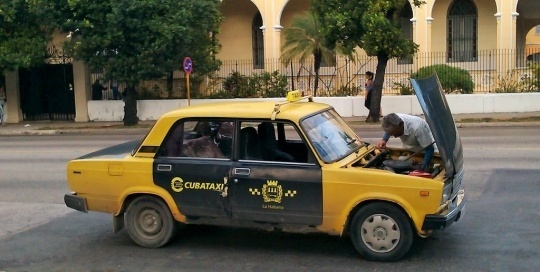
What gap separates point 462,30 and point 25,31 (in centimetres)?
1900

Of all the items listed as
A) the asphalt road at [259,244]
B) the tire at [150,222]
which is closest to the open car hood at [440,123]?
the asphalt road at [259,244]

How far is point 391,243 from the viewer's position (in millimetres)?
6945

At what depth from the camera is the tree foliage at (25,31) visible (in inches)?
958

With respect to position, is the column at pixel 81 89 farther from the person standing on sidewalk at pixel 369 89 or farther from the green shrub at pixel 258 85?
the person standing on sidewalk at pixel 369 89

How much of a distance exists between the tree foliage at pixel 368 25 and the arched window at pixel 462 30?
10.0m

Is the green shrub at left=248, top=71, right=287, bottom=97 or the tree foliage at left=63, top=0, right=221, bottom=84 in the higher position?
the tree foliage at left=63, top=0, right=221, bottom=84

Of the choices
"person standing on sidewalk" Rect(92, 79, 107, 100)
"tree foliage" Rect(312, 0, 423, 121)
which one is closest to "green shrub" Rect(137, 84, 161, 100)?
"person standing on sidewalk" Rect(92, 79, 107, 100)

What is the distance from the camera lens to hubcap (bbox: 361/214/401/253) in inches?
272

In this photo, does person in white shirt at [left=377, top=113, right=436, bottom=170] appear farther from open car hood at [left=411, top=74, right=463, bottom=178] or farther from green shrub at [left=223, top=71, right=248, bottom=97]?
green shrub at [left=223, top=71, right=248, bottom=97]

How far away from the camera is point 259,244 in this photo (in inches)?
311

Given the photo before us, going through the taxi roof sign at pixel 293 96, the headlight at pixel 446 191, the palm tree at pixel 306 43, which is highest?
the palm tree at pixel 306 43

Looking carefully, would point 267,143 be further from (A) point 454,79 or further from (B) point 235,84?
(B) point 235,84

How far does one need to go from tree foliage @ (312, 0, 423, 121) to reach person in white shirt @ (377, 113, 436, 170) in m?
14.4

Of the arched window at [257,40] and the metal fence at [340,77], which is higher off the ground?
the arched window at [257,40]
